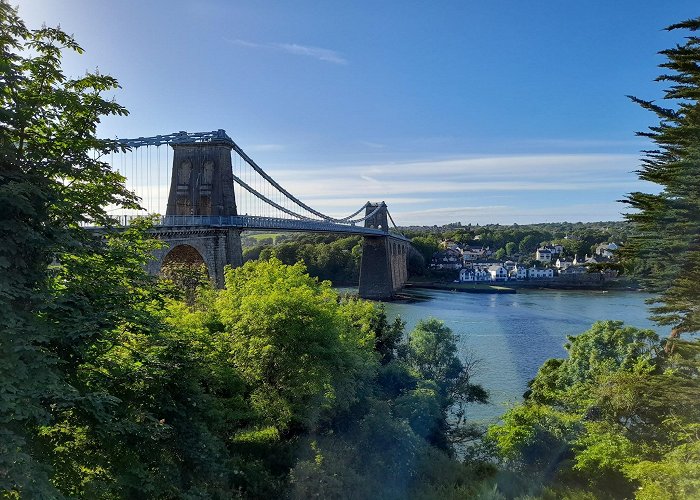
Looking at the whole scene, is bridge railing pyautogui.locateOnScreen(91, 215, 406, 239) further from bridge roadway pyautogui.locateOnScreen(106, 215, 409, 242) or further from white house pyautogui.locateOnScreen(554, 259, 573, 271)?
white house pyautogui.locateOnScreen(554, 259, 573, 271)

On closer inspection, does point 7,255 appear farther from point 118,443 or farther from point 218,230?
point 218,230

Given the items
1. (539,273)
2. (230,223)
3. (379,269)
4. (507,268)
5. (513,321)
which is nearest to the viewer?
(230,223)

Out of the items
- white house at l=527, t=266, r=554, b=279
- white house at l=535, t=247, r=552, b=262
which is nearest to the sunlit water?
white house at l=527, t=266, r=554, b=279

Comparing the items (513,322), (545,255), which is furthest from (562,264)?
(513,322)

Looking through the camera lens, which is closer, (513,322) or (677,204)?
(677,204)

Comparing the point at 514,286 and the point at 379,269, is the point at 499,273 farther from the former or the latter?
the point at 379,269

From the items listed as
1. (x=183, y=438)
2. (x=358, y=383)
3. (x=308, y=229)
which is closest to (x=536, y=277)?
(x=308, y=229)
